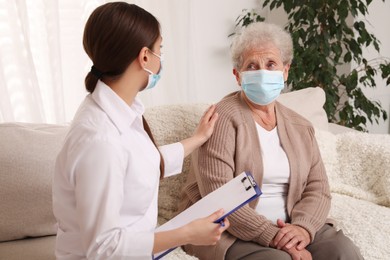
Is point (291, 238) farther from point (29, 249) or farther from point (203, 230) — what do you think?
point (29, 249)

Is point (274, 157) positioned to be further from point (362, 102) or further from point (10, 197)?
point (362, 102)

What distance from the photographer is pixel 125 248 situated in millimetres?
1098

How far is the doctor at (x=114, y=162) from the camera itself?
1.08m

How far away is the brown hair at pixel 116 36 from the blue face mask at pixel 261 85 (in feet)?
2.01

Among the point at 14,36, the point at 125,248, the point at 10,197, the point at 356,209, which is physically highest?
the point at 14,36

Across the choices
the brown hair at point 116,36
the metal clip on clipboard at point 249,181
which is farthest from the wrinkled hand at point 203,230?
the brown hair at point 116,36

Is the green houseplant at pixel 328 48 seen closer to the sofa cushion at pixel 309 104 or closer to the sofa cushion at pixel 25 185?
the sofa cushion at pixel 309 104

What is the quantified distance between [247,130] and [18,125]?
2.44ft

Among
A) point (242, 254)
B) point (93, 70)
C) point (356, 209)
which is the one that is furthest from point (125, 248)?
point (356, 209)

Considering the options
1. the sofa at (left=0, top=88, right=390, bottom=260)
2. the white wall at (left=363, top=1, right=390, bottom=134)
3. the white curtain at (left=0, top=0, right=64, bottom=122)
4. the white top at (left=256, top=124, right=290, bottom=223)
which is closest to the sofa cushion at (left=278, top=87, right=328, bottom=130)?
the sofa at (left=0, top=88, right=390, bottom=260)

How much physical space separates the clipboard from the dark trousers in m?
0.27

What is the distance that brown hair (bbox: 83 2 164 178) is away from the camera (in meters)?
1.16

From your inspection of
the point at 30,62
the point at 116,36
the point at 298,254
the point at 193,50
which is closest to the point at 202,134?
the point at 298,254

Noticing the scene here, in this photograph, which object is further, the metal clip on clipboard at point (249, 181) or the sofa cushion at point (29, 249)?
the sofa cushion at point (29, 249)
